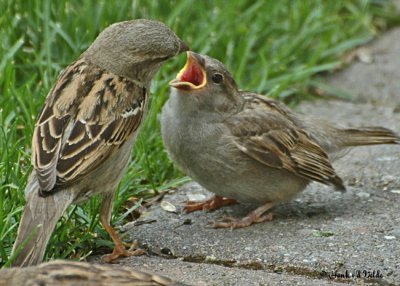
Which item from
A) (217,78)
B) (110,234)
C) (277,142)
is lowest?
(110,234)

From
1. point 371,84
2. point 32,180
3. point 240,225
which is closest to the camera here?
point 32,180

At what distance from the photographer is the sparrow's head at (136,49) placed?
5.15 metres

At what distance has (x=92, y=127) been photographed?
4.82 metres

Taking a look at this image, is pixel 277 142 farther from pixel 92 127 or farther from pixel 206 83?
pixel 92 127

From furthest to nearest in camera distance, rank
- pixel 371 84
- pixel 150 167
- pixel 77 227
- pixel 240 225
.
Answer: pixel 371 84 < pixel 150 167 < pixel 240 225 < pixel 77 227

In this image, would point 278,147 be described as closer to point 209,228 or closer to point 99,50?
point 209,228

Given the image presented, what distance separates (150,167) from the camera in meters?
5.70

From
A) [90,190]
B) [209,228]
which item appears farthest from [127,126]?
[209,228]

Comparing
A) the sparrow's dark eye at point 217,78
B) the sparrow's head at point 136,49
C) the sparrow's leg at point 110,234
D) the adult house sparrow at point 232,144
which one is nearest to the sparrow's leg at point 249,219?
the adult house sparrow at point 232,144

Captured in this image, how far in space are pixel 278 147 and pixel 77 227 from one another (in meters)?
1.24

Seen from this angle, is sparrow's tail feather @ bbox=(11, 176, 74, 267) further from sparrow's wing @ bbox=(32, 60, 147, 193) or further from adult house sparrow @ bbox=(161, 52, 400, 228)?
adult house sparrow @ bbox=(161, 52, 400, 228)

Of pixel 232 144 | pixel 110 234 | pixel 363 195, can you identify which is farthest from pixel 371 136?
A: pixel 110 234

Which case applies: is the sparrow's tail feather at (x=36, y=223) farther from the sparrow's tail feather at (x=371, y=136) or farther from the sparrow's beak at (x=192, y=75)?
the sparrow's tail feather at (x=371, y=136)

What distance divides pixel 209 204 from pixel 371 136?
1.10 meters
